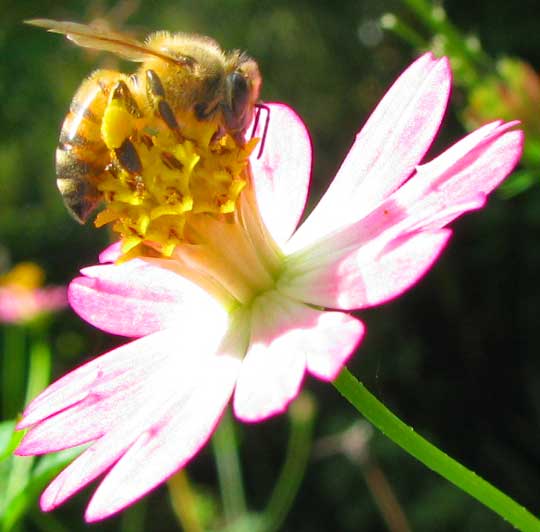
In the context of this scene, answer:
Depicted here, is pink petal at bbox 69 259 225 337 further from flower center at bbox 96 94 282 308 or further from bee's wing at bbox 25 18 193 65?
bee's wing at bbox 25 18 193 65

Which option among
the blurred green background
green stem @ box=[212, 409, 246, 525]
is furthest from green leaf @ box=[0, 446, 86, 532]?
the blurred green background

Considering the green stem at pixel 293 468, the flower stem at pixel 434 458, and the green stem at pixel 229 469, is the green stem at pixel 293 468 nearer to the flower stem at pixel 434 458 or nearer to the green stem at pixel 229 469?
the green stem at pixel 229 469

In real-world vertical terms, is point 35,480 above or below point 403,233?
below

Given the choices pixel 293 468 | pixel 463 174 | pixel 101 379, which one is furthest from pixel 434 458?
pixel 293 468

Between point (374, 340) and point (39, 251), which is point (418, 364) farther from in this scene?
point (39, 251)

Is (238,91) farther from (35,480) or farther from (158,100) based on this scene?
(35,480)

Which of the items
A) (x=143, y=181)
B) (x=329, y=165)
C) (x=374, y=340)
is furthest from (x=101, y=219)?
(x=329, y=165)
